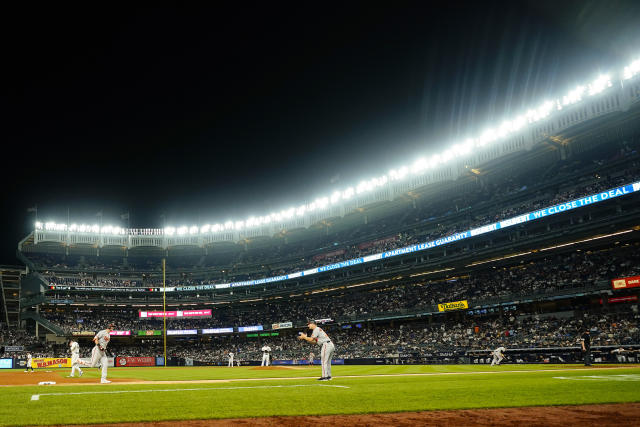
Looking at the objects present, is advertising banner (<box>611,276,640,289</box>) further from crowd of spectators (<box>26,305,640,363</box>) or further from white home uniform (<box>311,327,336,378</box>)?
white home uniform (<box>311,327,336,378</box>)

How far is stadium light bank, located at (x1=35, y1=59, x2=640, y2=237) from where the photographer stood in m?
37.0

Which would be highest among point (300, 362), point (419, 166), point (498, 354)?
point (419, 166)

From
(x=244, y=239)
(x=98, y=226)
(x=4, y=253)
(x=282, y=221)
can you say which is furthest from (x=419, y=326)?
(x=4, y=253)

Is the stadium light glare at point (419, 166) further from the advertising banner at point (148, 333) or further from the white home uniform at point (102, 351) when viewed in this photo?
the advertising banner at point (148, 333)

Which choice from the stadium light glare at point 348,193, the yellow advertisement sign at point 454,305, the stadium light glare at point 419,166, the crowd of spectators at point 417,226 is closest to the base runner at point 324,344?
the crowd of spectators at point 417,226

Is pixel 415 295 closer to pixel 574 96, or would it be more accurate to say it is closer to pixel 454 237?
pixel 454 237

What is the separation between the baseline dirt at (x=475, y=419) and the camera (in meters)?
5.64

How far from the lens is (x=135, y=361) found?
179 ft

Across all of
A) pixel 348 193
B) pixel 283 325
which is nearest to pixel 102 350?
pixel 283 325

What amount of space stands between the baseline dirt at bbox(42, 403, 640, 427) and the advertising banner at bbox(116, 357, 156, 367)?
5347cm

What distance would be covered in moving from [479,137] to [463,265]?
1324cm

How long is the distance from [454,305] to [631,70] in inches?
957

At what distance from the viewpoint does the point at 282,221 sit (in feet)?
213

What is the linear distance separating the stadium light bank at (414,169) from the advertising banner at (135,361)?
2131 cm
